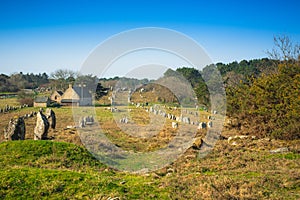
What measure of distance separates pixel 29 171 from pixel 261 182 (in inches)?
277

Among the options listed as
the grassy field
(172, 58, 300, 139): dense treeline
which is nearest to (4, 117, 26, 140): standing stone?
the grassy field

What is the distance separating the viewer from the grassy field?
741 cm

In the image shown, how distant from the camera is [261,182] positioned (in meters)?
8.71

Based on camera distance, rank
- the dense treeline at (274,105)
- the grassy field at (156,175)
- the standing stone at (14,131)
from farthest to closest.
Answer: the dense treeline at (274,105) < the standing stone at (14,131) < the grassy field at (156,175)

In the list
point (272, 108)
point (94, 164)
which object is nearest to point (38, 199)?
point (94, 164)

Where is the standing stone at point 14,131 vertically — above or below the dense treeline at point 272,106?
below

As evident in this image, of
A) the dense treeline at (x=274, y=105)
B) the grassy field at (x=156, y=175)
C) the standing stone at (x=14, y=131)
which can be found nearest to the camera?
the grassy field at (x=156, y=175)

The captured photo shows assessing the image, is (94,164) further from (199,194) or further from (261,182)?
(261,182)

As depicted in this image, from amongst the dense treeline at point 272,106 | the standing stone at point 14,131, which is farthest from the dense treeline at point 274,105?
the standing stone at point 14,131

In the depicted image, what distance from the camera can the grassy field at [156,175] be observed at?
24.3ft

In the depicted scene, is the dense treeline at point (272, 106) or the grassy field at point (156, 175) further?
the dense treeline at point (272, 106)

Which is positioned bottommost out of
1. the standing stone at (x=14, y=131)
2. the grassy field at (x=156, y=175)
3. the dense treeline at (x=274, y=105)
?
the grassy field at (x=156, y=175)

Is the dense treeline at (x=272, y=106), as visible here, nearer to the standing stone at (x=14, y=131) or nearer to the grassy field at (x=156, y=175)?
the grassy field at (x=156, y=175)

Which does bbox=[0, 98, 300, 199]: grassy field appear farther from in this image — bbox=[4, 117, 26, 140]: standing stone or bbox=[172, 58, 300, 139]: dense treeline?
bbox=[4, 117, 26, 140]: standing stone
